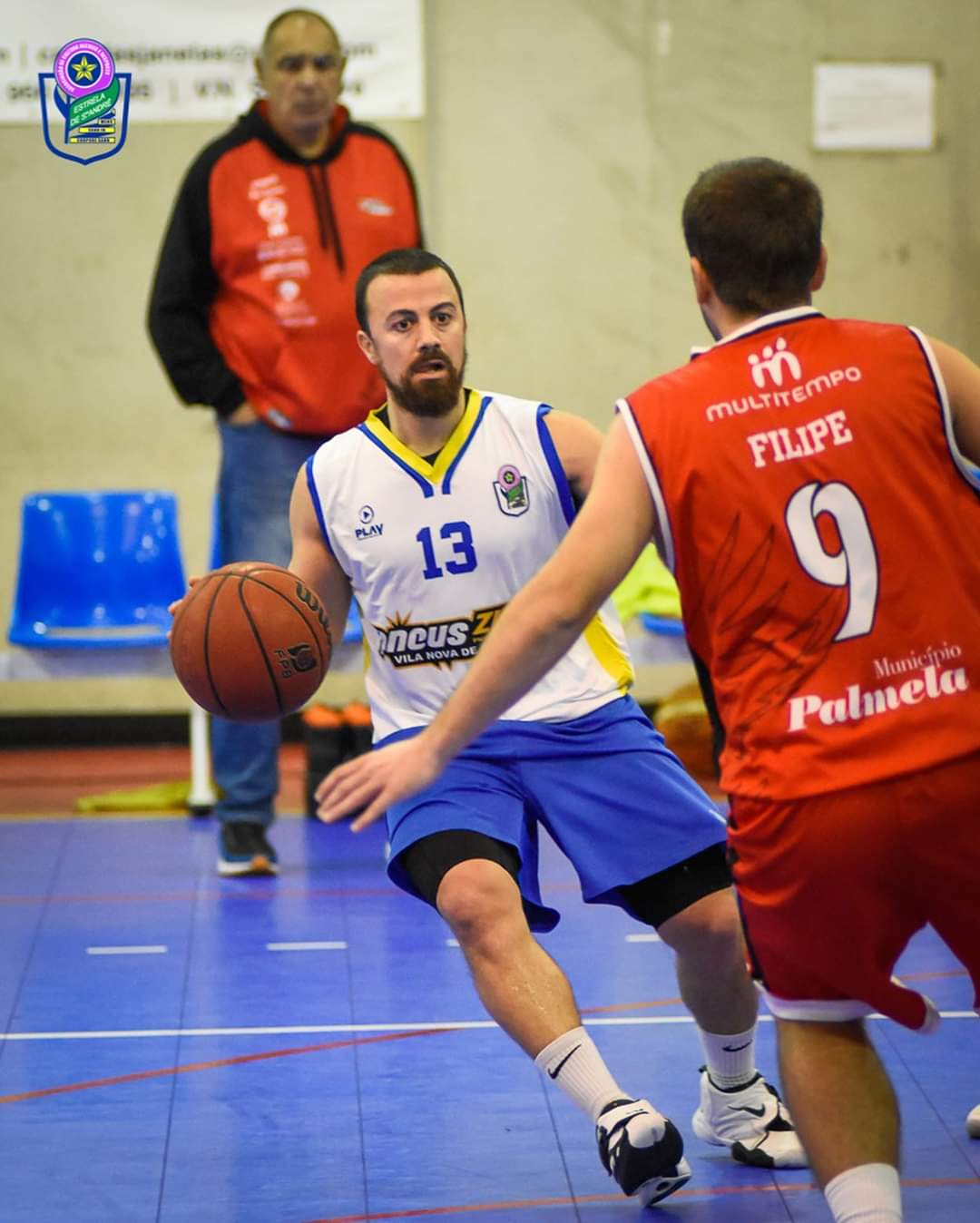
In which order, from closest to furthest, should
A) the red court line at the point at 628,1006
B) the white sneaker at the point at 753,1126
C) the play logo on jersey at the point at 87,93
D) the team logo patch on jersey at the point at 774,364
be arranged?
the team logo patch on jersey at the point at 774,364 → the white sneaker at the point at 753,1126 → the red court line at the point at 628,1006 → the play logo on jersey at the point at 87,93

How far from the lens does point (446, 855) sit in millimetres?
3479

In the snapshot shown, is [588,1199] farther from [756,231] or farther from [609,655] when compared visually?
[756,231]

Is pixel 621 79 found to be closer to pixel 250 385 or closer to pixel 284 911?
pixel 250 385

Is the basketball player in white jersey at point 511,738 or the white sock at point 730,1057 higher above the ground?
the basketball player in white jersey at point 511,738

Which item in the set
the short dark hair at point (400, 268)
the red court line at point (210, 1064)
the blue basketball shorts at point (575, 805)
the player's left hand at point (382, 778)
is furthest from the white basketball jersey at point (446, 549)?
the player's left hand at point (382, 778)

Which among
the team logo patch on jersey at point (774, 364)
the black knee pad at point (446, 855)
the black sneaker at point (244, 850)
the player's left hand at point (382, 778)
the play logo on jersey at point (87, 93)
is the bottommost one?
the black sneaker at point (244, 850)

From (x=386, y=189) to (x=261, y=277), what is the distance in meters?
0.52

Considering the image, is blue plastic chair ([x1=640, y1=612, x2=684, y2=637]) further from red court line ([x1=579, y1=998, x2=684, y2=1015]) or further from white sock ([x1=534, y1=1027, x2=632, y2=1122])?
white sock ([x1=534, y1=1027, x2=632, y2=1122])

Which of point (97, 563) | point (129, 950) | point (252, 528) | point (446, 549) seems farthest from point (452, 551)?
point (97, 563)

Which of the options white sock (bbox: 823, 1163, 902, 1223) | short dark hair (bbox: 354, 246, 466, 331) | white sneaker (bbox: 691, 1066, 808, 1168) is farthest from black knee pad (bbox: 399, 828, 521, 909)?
short dark hair (bbox: 354, 246, 466, 331)

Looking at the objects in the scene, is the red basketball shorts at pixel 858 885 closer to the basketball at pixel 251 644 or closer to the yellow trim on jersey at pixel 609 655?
the yellow trim on jersey at pixel 609 655

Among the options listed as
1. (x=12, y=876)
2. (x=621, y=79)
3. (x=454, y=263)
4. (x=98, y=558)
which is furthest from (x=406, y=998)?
(x=621, y=79)

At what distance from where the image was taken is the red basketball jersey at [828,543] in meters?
2.56

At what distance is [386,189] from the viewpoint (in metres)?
6.04
